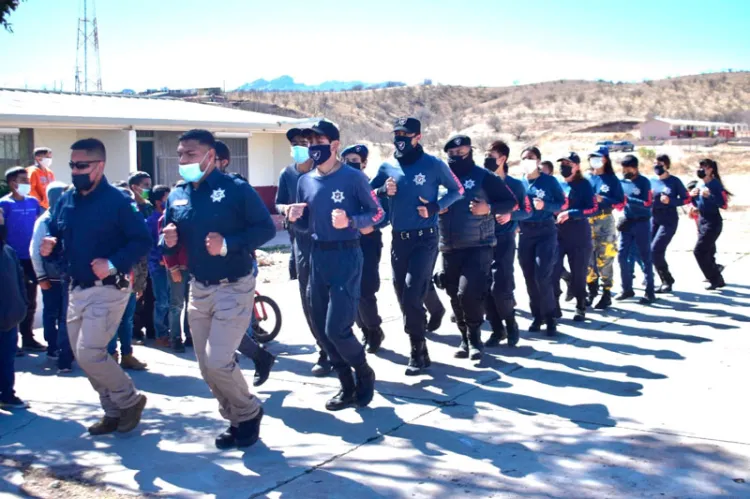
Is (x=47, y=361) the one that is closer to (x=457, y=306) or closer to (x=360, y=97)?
(x=457, y=306)

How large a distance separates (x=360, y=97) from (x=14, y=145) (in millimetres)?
64377

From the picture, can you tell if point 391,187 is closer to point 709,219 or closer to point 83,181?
point 83,181

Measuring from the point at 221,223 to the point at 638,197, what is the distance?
7.15 m

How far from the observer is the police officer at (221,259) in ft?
19.0

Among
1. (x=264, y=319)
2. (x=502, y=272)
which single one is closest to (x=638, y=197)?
(x=502, y=272)

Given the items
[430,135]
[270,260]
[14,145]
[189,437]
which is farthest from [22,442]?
[430,135]

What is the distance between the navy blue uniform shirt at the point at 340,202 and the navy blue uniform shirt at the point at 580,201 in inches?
163

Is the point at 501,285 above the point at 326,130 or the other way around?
the other way around

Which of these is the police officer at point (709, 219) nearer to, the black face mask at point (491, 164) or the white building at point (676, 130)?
the black face mask at point (491, 164)

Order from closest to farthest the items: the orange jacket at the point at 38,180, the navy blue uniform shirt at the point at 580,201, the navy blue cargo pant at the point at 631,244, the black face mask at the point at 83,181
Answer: the black face mask at the point at 83,181 → the navy blue uniform shirt at the point at 580,201 → the navy blue cargo pant at the point at 631,244 → the orange jacket at the point at 38,180

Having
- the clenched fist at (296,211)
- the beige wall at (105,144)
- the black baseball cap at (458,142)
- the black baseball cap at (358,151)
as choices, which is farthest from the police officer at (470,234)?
the beige wall at (105,144)

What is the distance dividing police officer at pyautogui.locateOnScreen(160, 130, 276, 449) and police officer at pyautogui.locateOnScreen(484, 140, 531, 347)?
3419 mm

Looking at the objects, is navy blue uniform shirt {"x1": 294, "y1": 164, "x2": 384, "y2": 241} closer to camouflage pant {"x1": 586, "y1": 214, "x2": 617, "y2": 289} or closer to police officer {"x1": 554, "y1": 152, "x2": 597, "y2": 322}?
police officer {"x1": 554, "y1": 152, "x2": 597, "y2": 322}

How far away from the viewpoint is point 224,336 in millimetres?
5734
